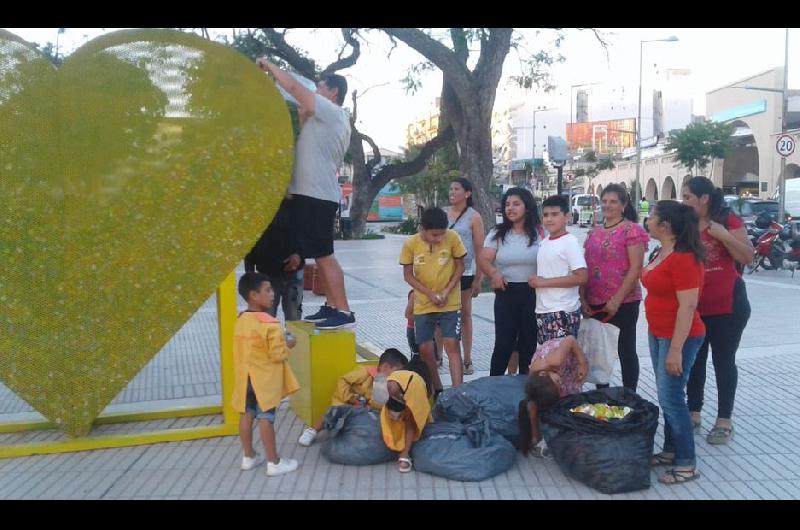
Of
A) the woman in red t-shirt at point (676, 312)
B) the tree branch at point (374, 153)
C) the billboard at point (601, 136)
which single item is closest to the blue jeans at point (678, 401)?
the woman in red t-shirt at point (676, 312)

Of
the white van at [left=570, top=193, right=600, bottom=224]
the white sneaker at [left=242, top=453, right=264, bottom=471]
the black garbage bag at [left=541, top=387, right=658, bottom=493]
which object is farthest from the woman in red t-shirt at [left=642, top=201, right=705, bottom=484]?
the white van at [left=570, top=193, right=600, bottom=224]

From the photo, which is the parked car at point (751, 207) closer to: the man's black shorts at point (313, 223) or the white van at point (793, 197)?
the white van at point (793, 197)

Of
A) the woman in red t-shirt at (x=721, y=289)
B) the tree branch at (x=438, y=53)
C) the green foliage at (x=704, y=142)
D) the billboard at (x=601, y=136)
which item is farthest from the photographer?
the billboard at (x=601, y=136)

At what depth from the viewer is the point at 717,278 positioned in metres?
4.68

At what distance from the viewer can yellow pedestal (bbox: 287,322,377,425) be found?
4977mm

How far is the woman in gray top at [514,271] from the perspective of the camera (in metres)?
5.25

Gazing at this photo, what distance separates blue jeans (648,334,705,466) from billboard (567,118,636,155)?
87321mm

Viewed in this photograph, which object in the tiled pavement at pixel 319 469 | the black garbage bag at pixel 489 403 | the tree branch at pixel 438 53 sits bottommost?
the tiled pavement at pixel 319 469

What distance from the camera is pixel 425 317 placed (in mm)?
5543

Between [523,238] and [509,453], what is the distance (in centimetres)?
161

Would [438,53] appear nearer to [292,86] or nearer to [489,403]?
[292,86]

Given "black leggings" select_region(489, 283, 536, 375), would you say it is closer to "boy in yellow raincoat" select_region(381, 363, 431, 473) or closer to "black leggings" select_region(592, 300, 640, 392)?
"black leggings" select_region(592, 300, 640, 392)

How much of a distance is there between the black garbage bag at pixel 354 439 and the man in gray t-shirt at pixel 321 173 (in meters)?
0.74
